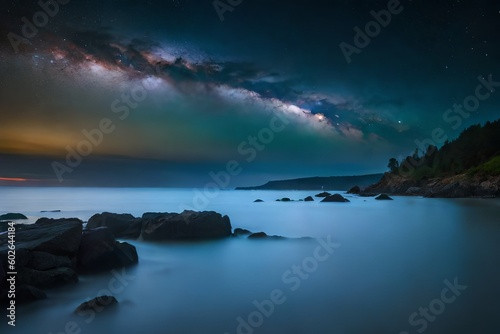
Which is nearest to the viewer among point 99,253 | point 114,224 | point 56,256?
point 56,256

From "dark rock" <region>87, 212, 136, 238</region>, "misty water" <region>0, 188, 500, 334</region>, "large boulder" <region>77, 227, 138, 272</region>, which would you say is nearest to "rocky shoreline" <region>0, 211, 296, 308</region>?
"large boulder" <region>77, 227, 138, 272</region>

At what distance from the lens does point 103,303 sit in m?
8.19

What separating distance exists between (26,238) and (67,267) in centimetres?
213

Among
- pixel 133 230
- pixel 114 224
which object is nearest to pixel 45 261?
pixel 133 230

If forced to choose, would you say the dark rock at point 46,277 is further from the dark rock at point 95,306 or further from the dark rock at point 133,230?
the dark rock at point 133,230

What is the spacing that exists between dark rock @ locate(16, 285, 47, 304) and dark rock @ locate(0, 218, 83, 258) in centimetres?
171

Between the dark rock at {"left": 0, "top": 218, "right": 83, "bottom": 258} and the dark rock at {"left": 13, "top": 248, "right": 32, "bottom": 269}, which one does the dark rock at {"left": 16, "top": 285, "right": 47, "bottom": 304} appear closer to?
the dark rock at {"left": 13, "top": 248, "right": 32, "bottom": 269}

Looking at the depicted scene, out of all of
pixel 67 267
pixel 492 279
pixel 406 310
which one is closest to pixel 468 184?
pixel 492 279

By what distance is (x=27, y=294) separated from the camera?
8.29 m

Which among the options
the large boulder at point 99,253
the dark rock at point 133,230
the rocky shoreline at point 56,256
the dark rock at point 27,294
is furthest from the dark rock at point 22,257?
the dark rock at point 133,230

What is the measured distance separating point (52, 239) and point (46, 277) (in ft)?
5.50

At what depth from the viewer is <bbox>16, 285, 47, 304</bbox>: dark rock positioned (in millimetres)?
8203

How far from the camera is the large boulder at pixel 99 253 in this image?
11.5 metres

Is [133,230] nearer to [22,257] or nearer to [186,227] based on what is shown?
[186,227]
